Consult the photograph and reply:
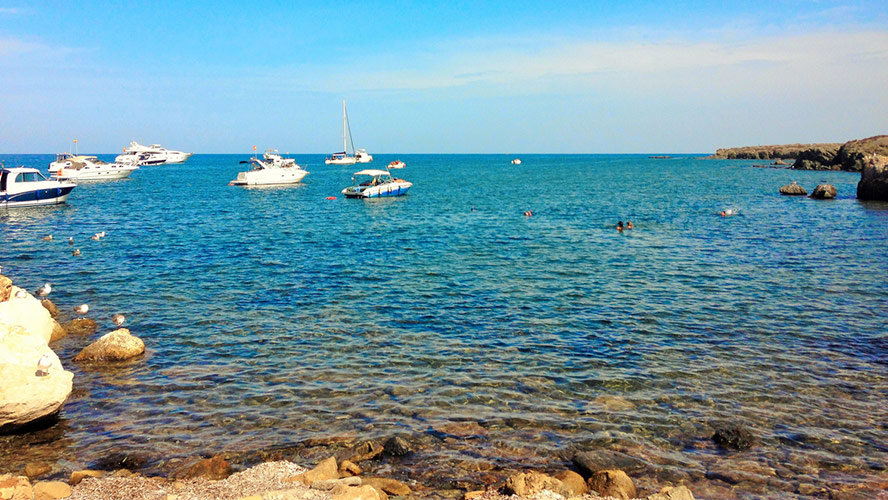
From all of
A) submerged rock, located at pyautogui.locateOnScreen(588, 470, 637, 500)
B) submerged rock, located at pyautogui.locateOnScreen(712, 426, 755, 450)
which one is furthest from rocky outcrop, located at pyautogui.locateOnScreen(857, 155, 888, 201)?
submerged rock, located at pyautogui.locateOnScreen(588, 470, 637, 500)

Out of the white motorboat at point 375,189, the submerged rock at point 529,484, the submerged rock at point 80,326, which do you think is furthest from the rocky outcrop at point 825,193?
the submerged rock at point 80,326

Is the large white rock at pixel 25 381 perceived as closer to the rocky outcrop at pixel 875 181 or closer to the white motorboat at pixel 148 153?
the rocky outcrop at pixel 875 181

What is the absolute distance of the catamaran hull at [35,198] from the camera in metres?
49.2

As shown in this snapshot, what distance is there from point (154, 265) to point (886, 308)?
28.9 meters

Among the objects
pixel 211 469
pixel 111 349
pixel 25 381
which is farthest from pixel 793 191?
pixel 25 381

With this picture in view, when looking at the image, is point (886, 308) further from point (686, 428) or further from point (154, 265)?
point (154, 265)

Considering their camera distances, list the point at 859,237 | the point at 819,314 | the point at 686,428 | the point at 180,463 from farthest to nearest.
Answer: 1. the point at 859,237
2. the point at 819,314
3. the point at 686,428
4. the point at 180,463

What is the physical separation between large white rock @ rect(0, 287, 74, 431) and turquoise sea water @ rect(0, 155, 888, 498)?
0.53 m

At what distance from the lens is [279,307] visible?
65.9 feet

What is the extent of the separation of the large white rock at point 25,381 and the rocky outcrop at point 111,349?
3.23 meters

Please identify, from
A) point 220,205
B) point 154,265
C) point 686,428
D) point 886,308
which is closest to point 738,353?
point 686,428

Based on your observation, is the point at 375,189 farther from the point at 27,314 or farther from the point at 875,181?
the point at 27,314

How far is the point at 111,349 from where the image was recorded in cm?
1488

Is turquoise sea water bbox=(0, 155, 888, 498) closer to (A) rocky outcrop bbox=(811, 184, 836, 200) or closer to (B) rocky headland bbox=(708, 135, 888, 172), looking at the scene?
(A) rocky outcrop bbox=(811, 184, 836, 200)
